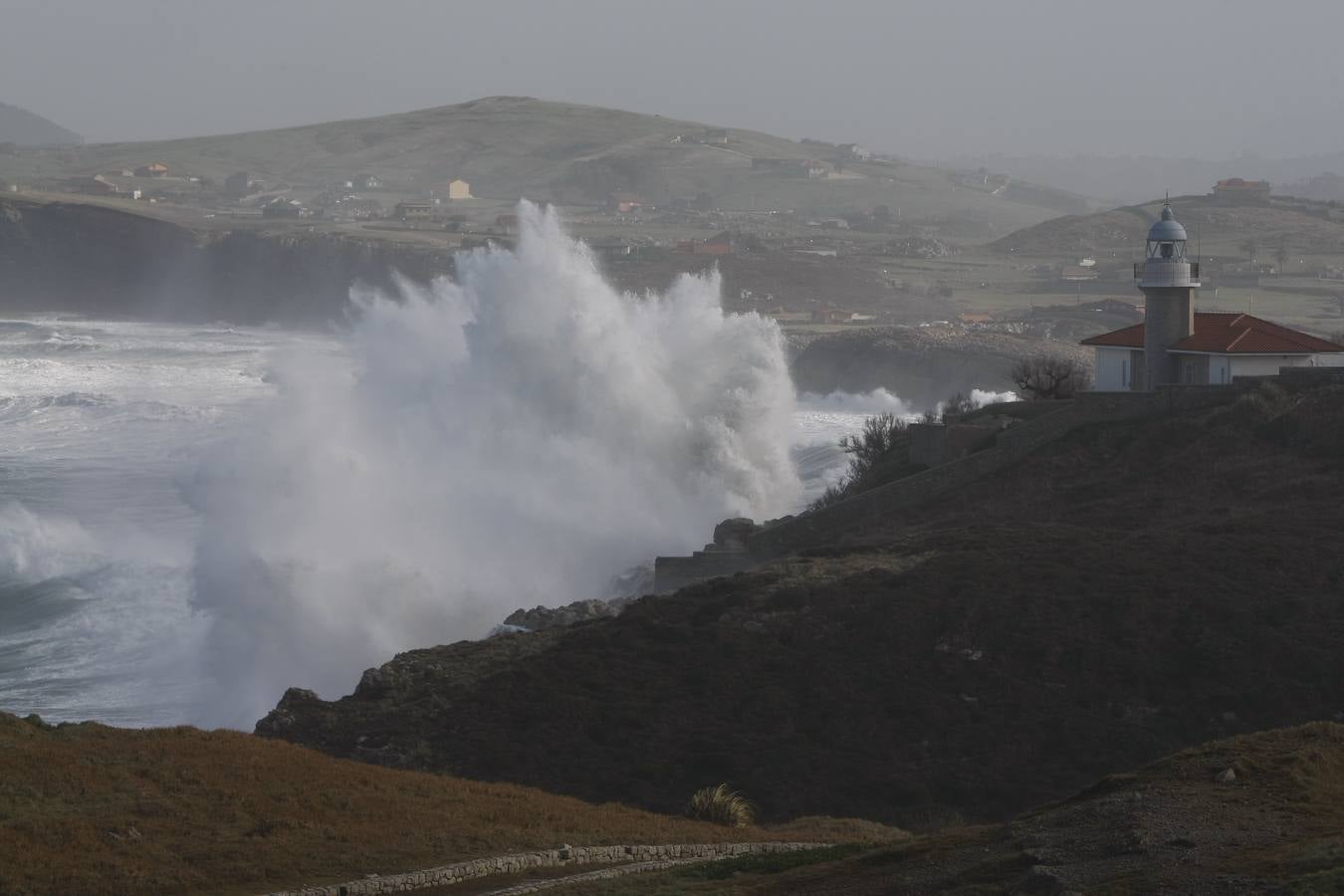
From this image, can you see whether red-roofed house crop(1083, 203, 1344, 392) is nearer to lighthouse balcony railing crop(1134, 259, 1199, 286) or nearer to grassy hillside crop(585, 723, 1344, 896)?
lighthouse balcony railing crop(1134, 259, 1199, 286)

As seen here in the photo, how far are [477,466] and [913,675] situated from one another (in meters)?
19.2

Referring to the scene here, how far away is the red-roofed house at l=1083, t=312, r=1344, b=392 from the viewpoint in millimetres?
28484

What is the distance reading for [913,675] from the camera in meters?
18.8

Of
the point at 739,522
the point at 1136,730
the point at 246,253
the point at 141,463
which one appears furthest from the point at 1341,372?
the point at 246,253

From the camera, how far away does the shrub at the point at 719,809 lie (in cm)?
1438

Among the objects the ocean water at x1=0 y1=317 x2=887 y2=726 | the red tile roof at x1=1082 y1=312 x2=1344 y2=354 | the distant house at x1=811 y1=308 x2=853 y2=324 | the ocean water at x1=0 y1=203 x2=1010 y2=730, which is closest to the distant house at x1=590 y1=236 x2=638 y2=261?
the distant house at x1=811 y1=308 x2=853 y2=324

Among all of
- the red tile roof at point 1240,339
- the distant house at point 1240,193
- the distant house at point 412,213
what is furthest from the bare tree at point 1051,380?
the distant house at point 412,213

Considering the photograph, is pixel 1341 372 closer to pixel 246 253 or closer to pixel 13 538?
pixel 13 538

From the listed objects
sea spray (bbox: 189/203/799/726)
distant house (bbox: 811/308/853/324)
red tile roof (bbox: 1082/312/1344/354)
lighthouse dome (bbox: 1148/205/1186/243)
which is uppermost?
lighthouse dome (bbox: 1148/205/1186/243)

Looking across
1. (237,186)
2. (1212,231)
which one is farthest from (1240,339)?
(237,186)

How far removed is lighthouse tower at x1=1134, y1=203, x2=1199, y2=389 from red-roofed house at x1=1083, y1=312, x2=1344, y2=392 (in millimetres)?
182

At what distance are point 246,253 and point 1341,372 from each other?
302 feet

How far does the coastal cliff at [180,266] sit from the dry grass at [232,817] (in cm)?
8618

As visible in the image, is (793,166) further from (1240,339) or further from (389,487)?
(1240,339)
